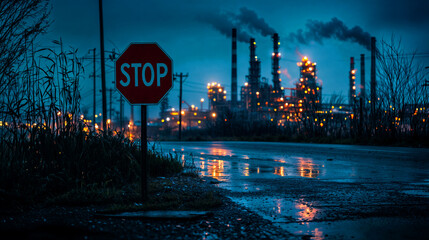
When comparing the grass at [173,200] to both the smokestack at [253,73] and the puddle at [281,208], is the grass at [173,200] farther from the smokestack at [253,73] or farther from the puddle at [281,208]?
the smokestack at [253,73]

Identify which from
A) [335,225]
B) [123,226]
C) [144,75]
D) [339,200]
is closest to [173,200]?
[123,226]

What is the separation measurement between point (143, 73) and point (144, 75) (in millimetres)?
33

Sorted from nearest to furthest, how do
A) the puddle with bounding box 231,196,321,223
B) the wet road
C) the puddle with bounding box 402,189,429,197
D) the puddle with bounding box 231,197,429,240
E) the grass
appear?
the puddle with bounding box 231,197,429,240
the wet road
the puddle with bounding box 231,196,321,223
the grass
the puddle with bounding box 402,189,429,197

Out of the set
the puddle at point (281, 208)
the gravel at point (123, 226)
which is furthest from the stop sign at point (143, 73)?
the puddle at point (281, 208)

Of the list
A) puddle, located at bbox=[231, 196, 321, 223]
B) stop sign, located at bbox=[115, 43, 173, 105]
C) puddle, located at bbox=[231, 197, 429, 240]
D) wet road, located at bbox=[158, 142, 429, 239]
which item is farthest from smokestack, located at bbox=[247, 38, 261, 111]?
puddle, located at bbox=[231, 197, 429, 240]

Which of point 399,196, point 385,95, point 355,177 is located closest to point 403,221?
point 399,196

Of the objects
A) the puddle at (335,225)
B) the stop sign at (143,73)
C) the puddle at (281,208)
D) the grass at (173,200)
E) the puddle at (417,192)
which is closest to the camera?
the puddle at (335,225)

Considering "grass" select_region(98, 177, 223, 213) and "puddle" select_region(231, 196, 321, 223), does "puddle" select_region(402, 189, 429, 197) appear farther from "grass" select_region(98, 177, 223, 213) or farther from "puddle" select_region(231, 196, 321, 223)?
"grass" select_region(98, 177, 223, 213)

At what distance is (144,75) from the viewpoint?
5852mm

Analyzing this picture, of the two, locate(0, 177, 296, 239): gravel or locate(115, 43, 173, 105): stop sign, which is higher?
locate(115, 43, 173, 105): stop sign

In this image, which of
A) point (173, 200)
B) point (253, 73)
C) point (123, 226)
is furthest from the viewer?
point (253, 73)

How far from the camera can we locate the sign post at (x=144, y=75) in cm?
580

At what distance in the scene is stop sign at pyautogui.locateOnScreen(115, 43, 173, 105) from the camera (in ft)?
19.0

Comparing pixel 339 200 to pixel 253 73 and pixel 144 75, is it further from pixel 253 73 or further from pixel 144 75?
pixel 253 73
